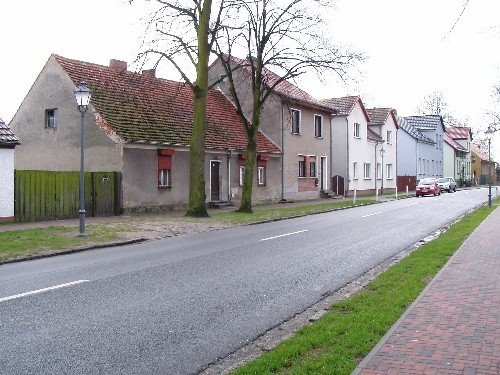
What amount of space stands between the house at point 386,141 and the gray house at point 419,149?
3340mm

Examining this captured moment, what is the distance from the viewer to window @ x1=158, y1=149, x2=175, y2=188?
2680 cm

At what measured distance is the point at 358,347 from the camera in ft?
18.5

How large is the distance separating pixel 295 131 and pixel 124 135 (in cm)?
1684

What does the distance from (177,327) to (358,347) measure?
7.15ft

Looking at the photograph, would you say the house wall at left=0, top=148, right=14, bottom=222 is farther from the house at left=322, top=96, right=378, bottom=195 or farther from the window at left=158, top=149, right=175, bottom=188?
the house at left=322, top=96, right=378, bottom=195

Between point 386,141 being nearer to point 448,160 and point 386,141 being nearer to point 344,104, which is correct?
point 344,104

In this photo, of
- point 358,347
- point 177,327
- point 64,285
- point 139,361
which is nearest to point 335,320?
point 358,347

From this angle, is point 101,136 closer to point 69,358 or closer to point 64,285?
point 64,285

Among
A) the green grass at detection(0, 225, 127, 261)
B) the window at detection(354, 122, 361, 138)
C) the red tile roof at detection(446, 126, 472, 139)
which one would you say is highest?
the red tile roof at detection(446, 126, 472, 139)

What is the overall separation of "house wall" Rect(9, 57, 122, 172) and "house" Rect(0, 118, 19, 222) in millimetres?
5134

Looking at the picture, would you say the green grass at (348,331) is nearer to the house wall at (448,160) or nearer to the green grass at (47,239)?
the green grass at (47,239)

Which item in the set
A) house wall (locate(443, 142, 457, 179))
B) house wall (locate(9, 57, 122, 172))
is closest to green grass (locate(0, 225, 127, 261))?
house wall (locate(9, 57, 122, 172))

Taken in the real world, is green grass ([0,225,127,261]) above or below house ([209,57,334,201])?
below

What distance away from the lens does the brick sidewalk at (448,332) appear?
16.5 ft
